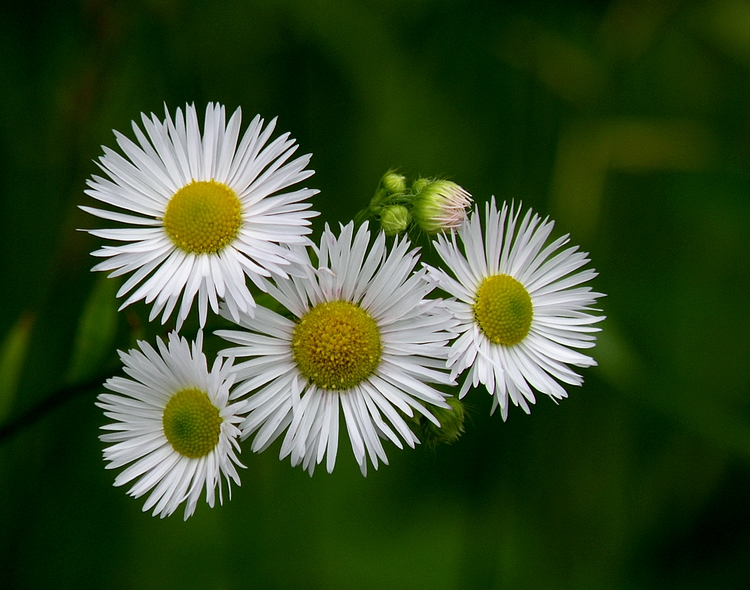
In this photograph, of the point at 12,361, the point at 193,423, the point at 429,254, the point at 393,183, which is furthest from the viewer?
the point at 429,254

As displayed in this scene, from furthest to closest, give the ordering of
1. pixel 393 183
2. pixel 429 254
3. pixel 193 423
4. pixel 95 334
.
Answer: pixel 429 254, pixel 95 334, pixel 393 183, pixel 193 423

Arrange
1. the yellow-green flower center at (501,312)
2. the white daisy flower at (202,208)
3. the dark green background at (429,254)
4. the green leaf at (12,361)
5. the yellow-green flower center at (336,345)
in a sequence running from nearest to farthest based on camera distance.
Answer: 1. the white daisy flower at (202,208)
2. the yellow-green flower center at (336,345)
3. the yellow-green flower center at (501,312)
4. the green leaf at (12,361)
5. the dark green background at (429,254)

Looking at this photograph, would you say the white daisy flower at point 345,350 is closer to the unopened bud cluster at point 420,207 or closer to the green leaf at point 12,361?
the unopened bud cluster at point 420,207

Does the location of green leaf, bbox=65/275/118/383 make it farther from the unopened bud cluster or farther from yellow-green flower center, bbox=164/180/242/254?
the unopened bud cluster

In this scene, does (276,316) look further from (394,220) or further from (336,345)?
(394,220)

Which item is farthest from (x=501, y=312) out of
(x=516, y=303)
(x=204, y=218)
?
(x=204, y=218)

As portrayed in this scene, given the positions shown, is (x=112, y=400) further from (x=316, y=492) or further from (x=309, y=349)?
(x=316, y=492)

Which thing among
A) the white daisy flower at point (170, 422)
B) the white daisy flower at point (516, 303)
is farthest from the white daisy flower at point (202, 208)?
the white daisy flower at point (516, 303)

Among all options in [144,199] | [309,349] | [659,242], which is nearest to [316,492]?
[309,349]
